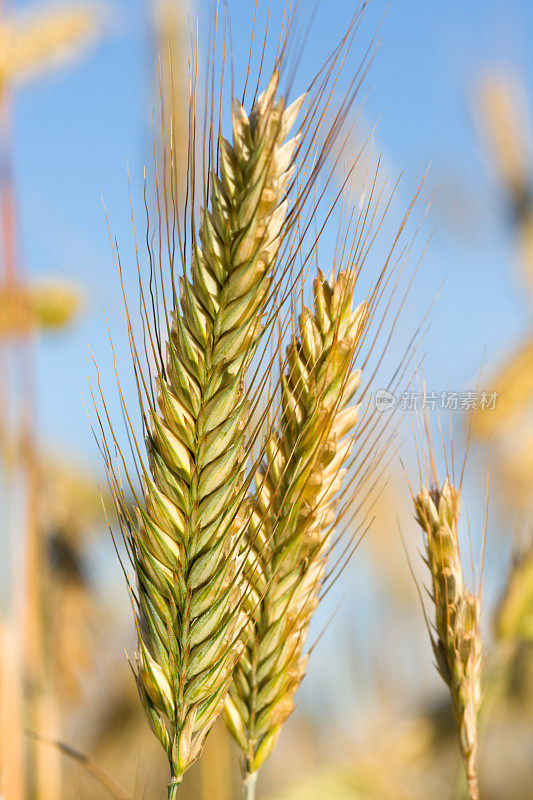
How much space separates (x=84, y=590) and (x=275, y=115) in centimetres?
256

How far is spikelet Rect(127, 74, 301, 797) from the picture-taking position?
0.79 m

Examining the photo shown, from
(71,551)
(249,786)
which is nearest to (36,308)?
(71,551)

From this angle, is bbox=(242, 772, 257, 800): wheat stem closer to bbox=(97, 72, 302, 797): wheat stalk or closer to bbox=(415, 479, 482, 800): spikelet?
bbox=(97, 72, 302, 797): wheat stalk

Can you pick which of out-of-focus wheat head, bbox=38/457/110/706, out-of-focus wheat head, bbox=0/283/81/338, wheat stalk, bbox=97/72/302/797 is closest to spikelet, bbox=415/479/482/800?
wheat stalk, bbox=97/72/302/797

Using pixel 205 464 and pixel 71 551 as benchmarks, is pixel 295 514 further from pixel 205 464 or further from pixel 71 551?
pixel 71 551

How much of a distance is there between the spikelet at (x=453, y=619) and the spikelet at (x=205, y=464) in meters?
0.32

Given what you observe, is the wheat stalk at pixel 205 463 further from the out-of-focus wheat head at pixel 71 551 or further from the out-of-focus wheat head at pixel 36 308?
the out-of-focus wheat head at pixel 71 551

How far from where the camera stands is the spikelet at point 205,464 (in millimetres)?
787

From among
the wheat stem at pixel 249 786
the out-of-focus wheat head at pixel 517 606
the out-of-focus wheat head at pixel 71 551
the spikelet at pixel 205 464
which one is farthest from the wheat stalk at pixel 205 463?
the out-of-focus wheat head at pixel 71 551

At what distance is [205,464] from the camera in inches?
32.0

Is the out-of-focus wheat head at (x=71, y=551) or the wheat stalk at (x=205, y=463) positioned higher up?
the wheat stalk at (x=205, y=463)

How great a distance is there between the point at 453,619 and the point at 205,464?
1.42 ft

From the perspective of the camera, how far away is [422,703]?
2818 mm

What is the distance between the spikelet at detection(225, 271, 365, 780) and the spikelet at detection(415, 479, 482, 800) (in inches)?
7.4
